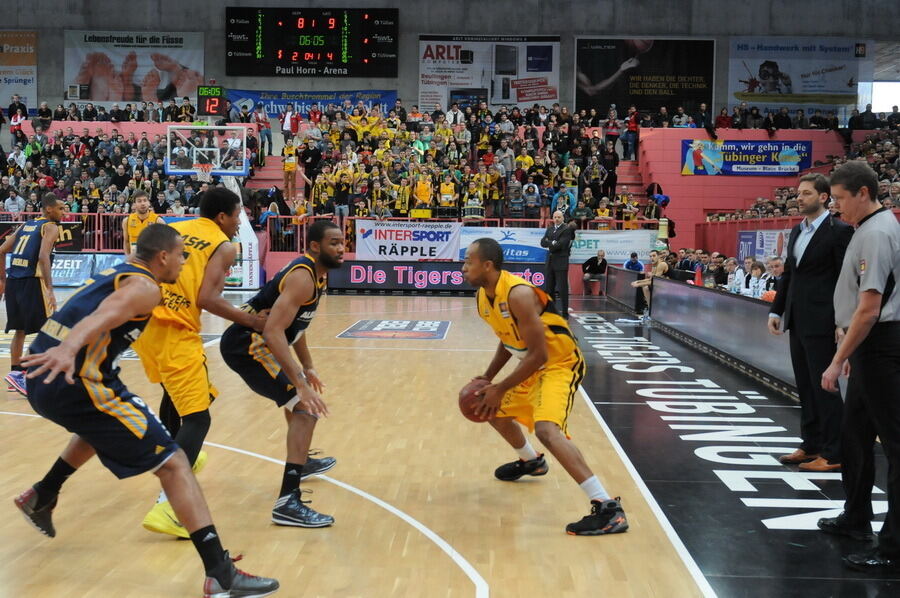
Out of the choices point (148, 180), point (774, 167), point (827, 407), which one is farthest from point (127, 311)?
point (774, 167)

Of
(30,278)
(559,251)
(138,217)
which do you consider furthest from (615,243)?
(30,278)

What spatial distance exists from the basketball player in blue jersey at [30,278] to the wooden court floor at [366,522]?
0.85m

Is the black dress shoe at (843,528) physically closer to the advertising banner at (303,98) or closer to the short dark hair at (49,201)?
the short dark hair at (49,201)

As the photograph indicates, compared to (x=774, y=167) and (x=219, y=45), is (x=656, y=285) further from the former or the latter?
(x=219, y=45)

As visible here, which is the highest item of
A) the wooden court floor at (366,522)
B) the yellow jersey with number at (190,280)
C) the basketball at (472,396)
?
the yellow jersey with number at (190,280)

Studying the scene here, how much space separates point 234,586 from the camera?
3.56 metres

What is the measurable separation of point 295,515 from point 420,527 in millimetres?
681

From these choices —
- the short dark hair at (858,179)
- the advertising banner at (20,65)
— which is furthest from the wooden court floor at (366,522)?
the advertising banner at (20,65)

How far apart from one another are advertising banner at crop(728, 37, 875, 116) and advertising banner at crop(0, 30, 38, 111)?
27475 millimetres

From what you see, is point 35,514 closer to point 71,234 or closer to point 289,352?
point 289,352

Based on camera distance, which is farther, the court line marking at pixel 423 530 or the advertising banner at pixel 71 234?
the advertising banner at pixel 71 234

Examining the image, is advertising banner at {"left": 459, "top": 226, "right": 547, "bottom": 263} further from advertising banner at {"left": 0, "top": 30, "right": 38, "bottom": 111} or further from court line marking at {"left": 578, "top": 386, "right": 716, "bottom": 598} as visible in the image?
advertising banner at {"left": 0, "top": 30, "right": 38, "bottom": 111}

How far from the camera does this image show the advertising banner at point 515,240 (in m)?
22.7

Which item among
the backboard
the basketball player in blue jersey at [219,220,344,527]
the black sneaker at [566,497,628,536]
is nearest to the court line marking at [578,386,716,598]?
the black sneaker at [566,497,628,536]
